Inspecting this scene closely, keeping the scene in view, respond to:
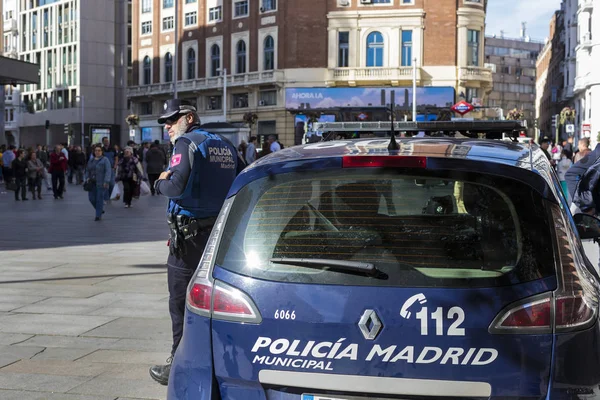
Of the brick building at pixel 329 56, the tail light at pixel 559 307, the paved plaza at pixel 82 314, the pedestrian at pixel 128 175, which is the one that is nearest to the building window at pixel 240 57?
the brick building at pixel 329 56

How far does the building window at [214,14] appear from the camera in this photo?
2682 inches

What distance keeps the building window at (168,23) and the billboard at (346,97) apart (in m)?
17.4

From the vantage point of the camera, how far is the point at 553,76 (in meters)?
105

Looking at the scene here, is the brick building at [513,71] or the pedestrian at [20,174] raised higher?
the brick building at [513,71]

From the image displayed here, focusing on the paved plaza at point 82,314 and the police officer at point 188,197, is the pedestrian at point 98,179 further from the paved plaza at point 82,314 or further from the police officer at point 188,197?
the police officer at point 188,197

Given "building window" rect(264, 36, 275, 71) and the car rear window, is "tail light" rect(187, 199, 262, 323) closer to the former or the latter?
the car rear window

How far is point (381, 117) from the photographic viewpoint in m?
58.8

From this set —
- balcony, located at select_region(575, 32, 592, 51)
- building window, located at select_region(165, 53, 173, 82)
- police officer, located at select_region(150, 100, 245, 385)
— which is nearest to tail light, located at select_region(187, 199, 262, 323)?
police officer, located at select_region(150, 100, 245, 385)

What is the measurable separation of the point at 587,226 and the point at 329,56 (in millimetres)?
58498

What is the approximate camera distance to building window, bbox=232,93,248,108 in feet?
217

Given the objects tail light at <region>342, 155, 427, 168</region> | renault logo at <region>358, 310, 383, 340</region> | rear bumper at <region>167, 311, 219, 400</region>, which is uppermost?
tail light at <region>342, 155, 427, 168</region>

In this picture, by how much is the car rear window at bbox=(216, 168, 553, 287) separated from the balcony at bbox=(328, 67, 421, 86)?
57.6m

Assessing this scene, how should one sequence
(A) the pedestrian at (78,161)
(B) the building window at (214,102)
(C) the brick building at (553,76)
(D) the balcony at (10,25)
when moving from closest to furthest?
(A) the pedestrian at (78,161) < (B) the building window at (214,102) < (C) the brick building at (553,76) < (D) the balcony at (10,25)

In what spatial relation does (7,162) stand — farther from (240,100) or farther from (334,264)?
(240,100)
